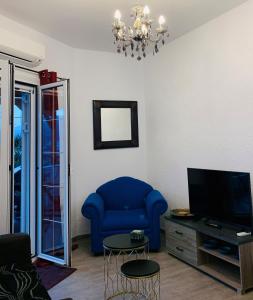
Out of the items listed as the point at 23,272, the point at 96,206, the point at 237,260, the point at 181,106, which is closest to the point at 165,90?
the point at 181,106

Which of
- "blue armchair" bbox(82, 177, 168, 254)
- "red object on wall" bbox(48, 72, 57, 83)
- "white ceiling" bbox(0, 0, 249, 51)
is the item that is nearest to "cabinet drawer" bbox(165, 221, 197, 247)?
"blue armchair" bbox(82, 177, 168, 254)

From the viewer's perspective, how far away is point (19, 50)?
122 inches

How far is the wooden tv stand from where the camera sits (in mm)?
2699

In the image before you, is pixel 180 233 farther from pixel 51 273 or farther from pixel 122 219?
pixel 51 273

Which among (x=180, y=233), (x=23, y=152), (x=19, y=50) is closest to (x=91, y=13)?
(x=19, y=50)

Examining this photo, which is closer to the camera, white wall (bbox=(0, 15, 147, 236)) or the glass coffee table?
the glass coffee table

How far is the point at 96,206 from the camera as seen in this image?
3.65 metres

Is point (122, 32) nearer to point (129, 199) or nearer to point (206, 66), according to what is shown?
point (206, 66)

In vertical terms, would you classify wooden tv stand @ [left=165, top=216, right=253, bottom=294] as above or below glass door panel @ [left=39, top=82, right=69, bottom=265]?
below

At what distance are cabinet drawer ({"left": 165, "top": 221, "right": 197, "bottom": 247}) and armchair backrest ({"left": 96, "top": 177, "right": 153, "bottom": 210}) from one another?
27.4 inches

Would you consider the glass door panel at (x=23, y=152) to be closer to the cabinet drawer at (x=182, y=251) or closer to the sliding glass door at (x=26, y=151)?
the sliding glass door at (x=26, y=151)

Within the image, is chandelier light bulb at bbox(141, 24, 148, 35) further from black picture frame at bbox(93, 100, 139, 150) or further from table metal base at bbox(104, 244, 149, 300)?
black picture frame at bbox(93, 100, 139, 150)

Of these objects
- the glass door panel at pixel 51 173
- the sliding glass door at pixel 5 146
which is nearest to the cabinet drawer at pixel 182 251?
the glass door panel at pixel 51 173

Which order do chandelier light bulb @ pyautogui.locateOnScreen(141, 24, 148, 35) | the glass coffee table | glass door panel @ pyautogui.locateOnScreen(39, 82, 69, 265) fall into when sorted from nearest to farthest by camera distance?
chandelier light bulb @ pyautogui.locateOnScreen(141, 24, 148, 35), the glass coffee table, glass door panel @ pyautogui.locateOnScreen(39, 82, 69, 265)
